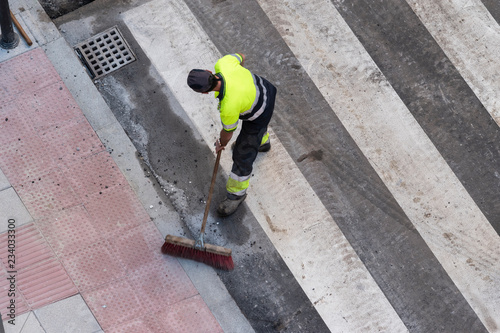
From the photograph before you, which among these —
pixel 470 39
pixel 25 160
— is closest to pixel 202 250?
pixel 25 160

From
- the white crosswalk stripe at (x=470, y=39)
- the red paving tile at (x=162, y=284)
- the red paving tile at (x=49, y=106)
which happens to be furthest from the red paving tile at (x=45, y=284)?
the white crosswalk stripe at (x=470, y=39)

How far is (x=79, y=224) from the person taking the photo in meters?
5.71

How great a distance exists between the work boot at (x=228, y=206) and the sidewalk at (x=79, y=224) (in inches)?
20.7

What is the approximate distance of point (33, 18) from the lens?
6.17 metres

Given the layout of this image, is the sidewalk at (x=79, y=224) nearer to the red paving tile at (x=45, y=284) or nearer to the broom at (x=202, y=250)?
the red paving tile at (x=45, y=284)

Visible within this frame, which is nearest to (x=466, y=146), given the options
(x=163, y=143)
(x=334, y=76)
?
(x=334, y=76)

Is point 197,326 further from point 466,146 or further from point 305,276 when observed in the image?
point 466,146

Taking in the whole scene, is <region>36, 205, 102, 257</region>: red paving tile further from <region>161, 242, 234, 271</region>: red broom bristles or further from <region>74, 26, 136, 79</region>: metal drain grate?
<region>74, 26, 136, 79</region>: metal drain grate

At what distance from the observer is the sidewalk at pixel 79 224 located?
217 inches

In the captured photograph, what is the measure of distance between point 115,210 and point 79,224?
404mm

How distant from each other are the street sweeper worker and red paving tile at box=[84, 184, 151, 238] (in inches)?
35.8

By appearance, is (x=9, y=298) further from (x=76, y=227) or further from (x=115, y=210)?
A: (x=115, y=210)

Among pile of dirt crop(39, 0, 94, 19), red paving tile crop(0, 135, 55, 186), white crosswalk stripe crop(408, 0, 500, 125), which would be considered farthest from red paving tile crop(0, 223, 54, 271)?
white crosswalk stripe crop(408, 0, 500, 125)

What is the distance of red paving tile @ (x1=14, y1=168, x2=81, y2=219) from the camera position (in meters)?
5.71
